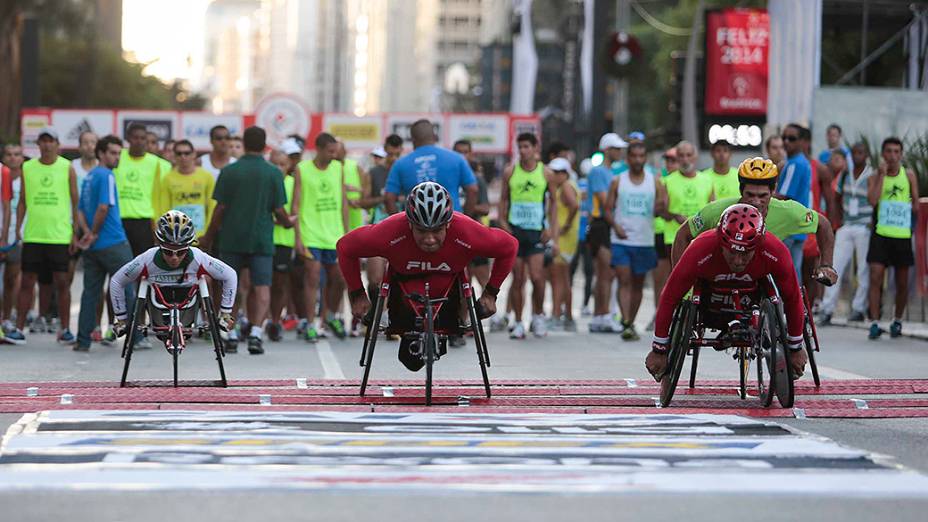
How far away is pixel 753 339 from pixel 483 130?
109 ft

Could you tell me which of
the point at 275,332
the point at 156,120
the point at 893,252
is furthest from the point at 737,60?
the point at 275,332

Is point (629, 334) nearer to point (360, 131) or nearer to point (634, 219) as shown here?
point (634, 219)

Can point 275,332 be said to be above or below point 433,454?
below

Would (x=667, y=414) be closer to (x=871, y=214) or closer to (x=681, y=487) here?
(x=681, y=487)

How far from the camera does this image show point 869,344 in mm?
17547

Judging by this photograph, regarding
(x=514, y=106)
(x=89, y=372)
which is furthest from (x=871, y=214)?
(x=514, y=106)

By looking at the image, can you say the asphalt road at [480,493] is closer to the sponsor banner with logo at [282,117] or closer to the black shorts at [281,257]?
the black shorts at [281,257]

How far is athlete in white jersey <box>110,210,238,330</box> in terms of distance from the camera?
1248 centimetres

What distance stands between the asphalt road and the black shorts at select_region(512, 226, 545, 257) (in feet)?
3.77

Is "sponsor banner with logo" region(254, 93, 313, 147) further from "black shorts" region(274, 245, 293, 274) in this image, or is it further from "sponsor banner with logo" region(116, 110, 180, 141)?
"black shorts" region(274, 245, 293, 274)

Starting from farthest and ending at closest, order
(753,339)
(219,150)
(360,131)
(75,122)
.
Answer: (360,131)
(75,122)
(219,150)
(753,339)

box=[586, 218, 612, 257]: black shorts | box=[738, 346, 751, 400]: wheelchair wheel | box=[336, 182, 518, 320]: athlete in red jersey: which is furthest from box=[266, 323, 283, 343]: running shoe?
box=[738, 346, 751, 400]: wheelchair wheel

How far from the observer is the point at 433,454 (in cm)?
843

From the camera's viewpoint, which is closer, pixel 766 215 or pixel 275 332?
pixel 766 215
